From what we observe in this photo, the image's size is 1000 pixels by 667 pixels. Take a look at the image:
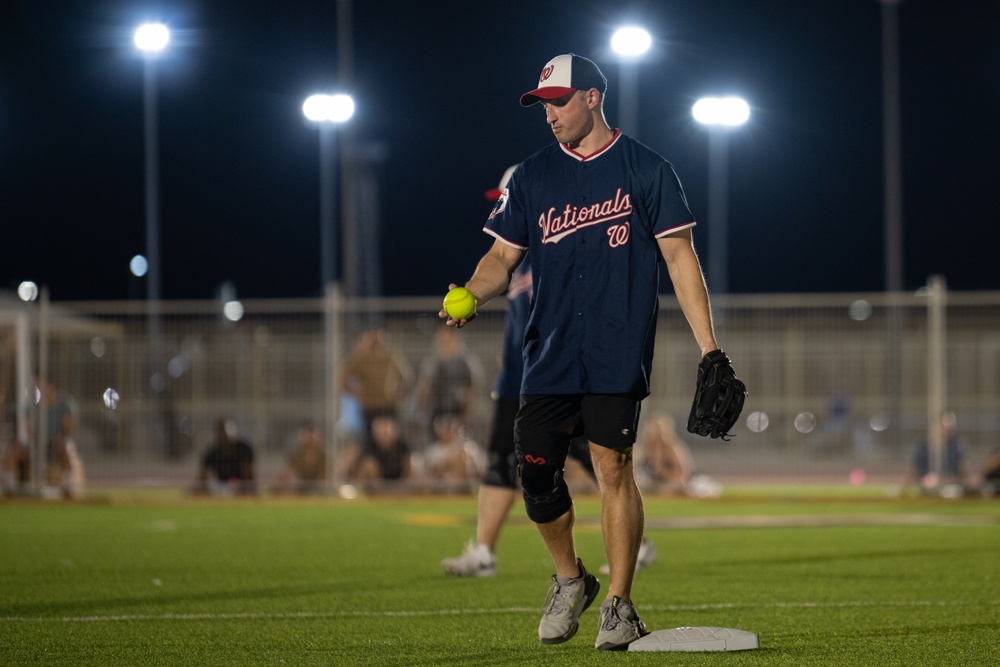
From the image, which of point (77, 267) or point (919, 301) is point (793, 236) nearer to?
point (77, 267)

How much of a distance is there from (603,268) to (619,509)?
0.94m

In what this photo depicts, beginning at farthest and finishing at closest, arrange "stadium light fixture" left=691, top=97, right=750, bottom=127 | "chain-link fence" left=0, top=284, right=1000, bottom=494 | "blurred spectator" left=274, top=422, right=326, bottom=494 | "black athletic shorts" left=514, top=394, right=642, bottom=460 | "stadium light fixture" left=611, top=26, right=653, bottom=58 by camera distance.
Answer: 1. "stadium light fixture" left=691, top=97, right=750, bottom=127
2. "stadium light fixture" left=611, top=26, right=653, bottom=58
3. "chain-link fence" left=0, top=284, right=1000, bottom=494
4. "blurred spectator" left=274, top=422, right=326, bottom=494
5. "black athletic shorts" left=514, top=394, right=642, bottom=460

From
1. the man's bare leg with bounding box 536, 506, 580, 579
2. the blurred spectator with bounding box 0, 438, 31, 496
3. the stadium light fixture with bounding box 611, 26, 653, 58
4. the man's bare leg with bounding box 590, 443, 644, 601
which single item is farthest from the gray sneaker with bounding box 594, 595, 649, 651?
the stadium light fixture with bounding box 611, 26, 653, 58

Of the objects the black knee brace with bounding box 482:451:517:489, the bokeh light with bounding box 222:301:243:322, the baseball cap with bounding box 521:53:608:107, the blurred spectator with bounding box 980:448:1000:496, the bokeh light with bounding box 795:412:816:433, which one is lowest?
the blurred spectator with bounding box 980:448:1000:496

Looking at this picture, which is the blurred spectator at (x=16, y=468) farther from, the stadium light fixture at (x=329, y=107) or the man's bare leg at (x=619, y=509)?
the man's bare leg at (x=619, y=509)

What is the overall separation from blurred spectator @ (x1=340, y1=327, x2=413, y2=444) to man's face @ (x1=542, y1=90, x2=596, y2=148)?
1141 cm

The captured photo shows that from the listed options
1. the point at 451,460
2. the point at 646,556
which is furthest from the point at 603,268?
the point at 451,460

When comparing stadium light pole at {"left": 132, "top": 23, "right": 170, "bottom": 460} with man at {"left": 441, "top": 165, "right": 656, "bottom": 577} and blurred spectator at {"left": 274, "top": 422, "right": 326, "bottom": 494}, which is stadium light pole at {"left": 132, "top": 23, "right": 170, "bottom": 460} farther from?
man at {"left": 441, "top": 165, "right": 656, "bottom": 577}

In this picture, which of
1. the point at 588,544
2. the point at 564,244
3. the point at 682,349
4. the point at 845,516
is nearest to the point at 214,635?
the point at 564,244

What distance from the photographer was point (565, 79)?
563 cm

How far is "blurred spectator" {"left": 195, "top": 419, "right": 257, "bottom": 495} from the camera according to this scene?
683 inches

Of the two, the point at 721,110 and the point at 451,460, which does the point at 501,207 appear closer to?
the point at 451,460

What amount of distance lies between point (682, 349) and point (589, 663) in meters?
13.0

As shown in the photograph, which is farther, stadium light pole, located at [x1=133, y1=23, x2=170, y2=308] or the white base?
stadium light pole, located at [x1=133, y1=23, x2=170, y2=308]
